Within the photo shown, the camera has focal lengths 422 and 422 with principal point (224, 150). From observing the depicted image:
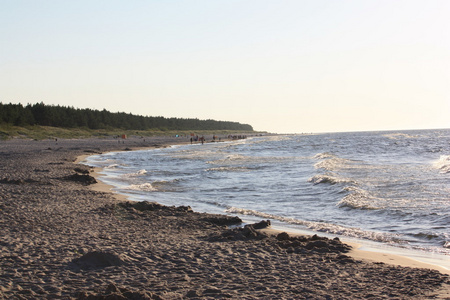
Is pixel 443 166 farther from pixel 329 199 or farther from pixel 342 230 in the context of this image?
pixel 342 230

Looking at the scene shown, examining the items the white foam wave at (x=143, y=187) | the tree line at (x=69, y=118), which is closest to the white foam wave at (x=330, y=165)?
the white foam wave at (x=143, y=187)

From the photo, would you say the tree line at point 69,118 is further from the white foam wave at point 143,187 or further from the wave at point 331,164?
the white foam wave at point 143,187

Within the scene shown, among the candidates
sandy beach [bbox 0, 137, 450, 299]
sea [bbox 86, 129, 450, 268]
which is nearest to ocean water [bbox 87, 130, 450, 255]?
sea [bbox 86, 129, 450, 268]

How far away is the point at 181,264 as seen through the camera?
749cm

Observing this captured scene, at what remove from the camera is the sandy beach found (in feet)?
20.1

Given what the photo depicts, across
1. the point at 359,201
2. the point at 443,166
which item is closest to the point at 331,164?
the point at 443,166

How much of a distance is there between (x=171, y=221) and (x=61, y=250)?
4077mm

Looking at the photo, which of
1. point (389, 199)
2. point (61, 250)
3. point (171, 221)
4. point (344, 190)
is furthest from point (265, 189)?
point (61, 250)

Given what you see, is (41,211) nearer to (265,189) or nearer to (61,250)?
(61,250)

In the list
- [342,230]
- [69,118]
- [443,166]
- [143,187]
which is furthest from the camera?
[69,118]

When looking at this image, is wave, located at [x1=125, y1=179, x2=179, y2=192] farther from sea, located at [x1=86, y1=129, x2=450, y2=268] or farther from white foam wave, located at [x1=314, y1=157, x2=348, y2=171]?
white foam wave, located at [x1=314, y1=157, x2=348, y2=171]

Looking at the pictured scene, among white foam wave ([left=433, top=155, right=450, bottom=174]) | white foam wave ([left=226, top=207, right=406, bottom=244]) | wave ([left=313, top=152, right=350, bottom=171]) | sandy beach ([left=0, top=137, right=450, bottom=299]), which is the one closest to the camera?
sandy beach ([left=0, top=137, right=450, bottom=299])

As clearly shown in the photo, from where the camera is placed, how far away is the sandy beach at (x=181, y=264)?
614 cm

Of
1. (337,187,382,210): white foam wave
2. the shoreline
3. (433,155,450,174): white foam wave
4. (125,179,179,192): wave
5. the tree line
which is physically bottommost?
(125,179,179,192): wave
